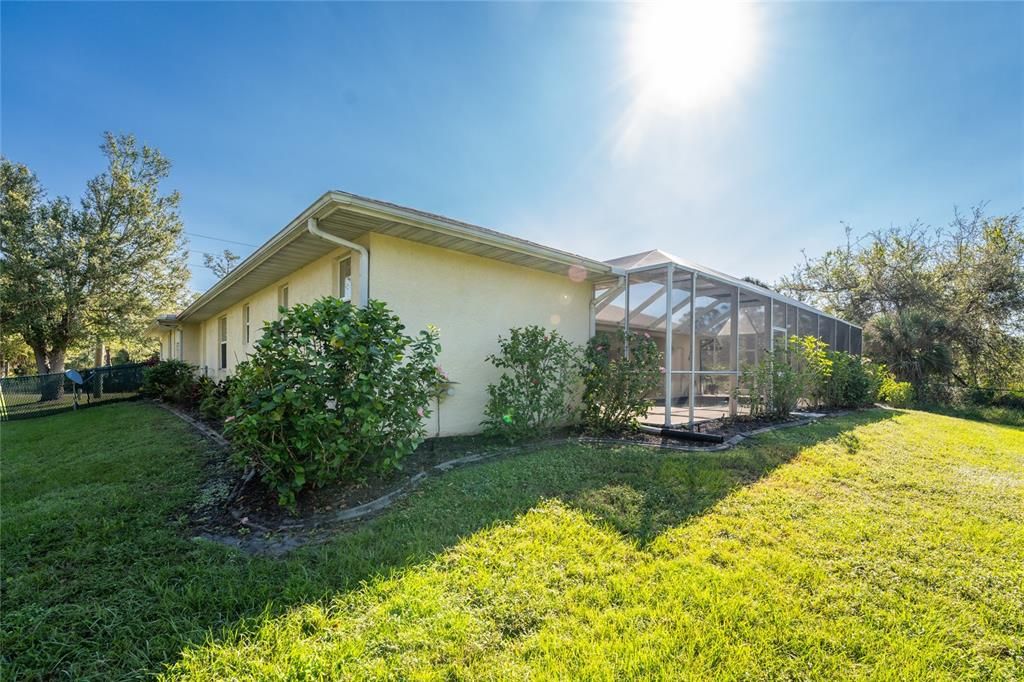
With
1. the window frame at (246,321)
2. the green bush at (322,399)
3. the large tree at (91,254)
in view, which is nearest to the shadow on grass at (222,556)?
the green bush at (322,399)

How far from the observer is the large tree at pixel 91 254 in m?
14.0

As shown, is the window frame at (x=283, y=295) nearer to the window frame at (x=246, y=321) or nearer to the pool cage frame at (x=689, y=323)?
the window frame at (x=246, y=321)

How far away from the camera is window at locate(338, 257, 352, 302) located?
5.91m

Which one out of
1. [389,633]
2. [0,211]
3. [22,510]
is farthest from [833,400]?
[0,211]

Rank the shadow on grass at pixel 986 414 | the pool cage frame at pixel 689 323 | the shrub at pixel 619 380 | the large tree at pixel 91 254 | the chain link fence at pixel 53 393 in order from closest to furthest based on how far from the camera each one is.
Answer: the shrub at pixel 619 380 → the pool cage frame at pixel 689 323 → the chain link fence at pixel 53 393 → the shadow on grass at pixel 986 414 → the large tree at pixel 91 254

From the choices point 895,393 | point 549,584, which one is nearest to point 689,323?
point 549,584

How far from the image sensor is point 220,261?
3216cm

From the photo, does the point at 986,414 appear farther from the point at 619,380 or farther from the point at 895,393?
the point at 619,380

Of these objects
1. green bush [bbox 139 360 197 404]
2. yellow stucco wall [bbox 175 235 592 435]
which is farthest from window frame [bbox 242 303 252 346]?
yellow stucco wall [bbox 175 235 592 435]

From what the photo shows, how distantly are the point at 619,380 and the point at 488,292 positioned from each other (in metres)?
2.46

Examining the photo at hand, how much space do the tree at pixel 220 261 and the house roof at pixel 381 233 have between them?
1164 inches

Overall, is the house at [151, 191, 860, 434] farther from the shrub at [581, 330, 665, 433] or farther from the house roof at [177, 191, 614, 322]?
the shrub at [581, 330, 665, 433]

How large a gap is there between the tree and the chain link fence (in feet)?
66.2

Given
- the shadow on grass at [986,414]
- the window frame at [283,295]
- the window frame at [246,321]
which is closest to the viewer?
the window frame at [283,295]
